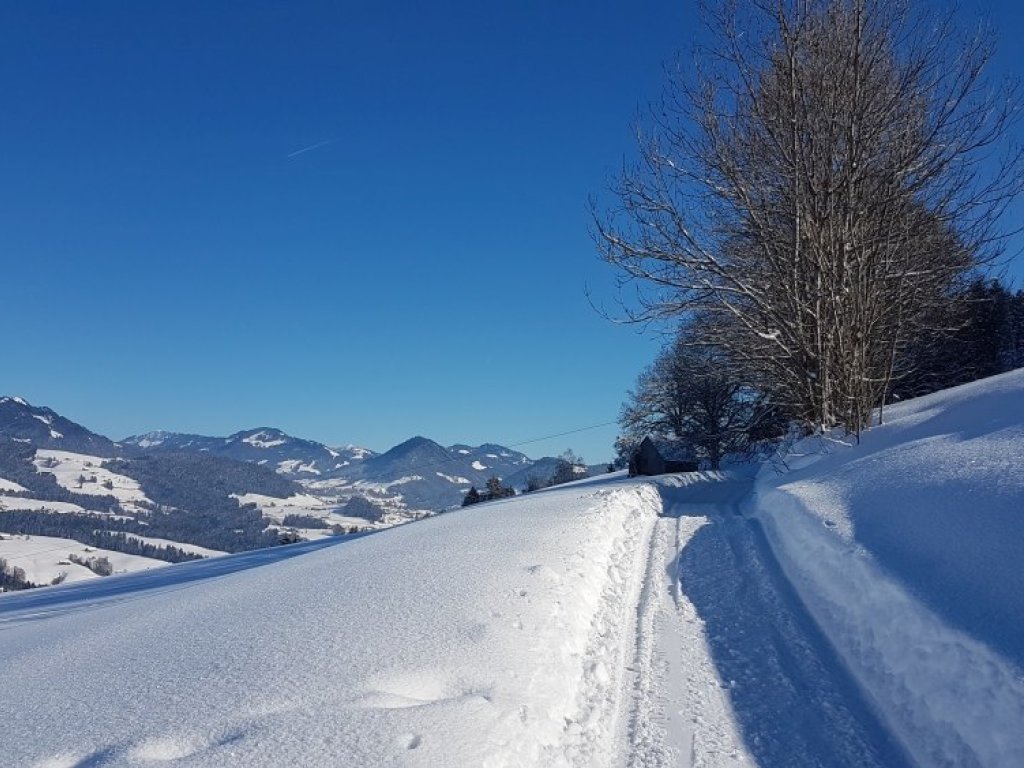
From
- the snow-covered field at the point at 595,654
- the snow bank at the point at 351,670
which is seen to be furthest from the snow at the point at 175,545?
the snow-covered field at the point at 595,654

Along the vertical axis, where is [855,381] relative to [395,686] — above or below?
above

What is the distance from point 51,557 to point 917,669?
73.0 meters

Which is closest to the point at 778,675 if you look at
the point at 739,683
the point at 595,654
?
the point at 739,683

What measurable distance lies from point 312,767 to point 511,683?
4.52ft

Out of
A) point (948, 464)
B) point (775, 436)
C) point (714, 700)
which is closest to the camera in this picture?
point (714, 700)

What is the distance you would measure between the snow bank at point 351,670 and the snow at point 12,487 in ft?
409

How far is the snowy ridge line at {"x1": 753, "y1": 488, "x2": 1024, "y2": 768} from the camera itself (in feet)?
10.4

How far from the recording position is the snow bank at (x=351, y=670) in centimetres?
322

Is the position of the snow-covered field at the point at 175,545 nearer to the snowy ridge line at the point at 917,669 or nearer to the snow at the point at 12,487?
the snow at the point at 12,487

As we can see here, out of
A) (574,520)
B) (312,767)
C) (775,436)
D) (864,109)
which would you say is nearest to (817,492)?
(574,520)

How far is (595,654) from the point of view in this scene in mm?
4871

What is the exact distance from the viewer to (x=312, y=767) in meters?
2.93

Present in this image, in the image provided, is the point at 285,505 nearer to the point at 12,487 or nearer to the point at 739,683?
the point at 12,487

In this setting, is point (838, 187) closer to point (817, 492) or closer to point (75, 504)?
point (817, 492)
